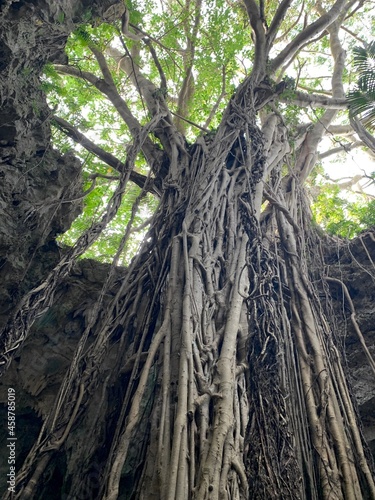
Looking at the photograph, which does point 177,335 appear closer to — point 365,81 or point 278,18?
point 365,81

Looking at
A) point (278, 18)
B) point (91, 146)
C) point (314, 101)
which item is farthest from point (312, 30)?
point (91, 146)

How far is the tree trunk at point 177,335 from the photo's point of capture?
1797 mm

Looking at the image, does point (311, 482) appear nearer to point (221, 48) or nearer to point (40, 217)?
point (40, 217)

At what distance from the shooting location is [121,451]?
5.68 ft

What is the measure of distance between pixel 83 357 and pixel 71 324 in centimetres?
102

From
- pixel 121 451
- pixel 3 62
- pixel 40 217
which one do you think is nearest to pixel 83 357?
pixel 121 451

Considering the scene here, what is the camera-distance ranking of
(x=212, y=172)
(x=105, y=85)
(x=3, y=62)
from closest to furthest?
(x=3, y=62) → (x=212, y=172) → (x=105, y=85)

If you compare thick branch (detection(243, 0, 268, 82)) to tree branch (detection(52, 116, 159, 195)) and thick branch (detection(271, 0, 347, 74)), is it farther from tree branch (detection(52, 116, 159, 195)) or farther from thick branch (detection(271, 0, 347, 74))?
tree branch (detection(52, 116, 159, 195))

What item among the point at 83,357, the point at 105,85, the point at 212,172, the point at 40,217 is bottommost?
the point at 83,357

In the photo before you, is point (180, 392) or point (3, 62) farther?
point (3, 62)

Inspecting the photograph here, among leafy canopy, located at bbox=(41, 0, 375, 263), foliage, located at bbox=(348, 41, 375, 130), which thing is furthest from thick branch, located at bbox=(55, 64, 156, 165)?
foliage, located at bbox=(348, 41, 375, 130)

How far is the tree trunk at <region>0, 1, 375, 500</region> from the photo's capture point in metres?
1.80

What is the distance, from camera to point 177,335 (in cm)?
210

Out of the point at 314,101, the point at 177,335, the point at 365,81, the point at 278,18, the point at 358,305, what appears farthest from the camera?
the point at 314,101
